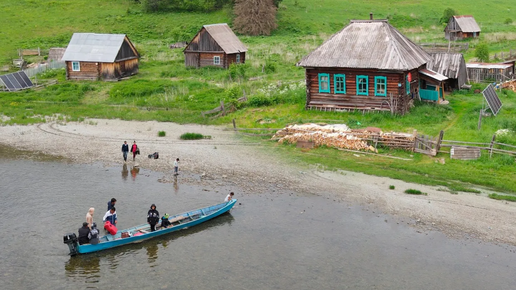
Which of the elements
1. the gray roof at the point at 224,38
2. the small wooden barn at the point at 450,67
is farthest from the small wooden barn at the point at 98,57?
the small wooden barn at the point at 450,67

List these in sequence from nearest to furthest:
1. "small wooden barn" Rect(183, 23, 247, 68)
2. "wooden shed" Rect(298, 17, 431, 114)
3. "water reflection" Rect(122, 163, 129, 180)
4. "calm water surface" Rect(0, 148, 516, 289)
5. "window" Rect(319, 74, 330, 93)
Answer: "calm water surface" Rect(0, 148, 516, 289) < "water reflection" Rect(122, 163, 129, 180) < "wooden shed" Rect(298, 17, 431, 114) < "window" Rect(319, 74, 330, 93) < "small wooden barn" Rect(183, 23, 247, 68)

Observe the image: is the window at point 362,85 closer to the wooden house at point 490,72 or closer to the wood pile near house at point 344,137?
the wood pile near house at point 344,137

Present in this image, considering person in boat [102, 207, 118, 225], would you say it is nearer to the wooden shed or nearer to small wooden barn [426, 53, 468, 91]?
the wooden shed

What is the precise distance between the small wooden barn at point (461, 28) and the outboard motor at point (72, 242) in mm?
64318

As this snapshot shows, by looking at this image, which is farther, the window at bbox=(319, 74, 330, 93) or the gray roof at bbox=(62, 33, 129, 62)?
the gray roof at bbox=(62, 33, 129, 62)

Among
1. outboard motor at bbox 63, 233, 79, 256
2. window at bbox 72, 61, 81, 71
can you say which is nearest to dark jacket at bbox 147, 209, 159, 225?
outboard motor at bbox 63, 233, 79, 256

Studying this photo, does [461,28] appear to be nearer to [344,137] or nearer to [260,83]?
[260,83]

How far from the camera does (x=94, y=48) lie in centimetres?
5500

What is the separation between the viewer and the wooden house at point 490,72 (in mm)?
47812

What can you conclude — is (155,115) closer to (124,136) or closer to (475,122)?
(124,136)

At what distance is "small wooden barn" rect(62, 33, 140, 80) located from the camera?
5388cm

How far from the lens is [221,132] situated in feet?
124

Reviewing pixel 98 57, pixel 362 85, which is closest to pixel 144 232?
pixel 362 85

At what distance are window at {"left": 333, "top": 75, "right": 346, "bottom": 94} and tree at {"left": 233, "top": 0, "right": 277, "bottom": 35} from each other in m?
40.8
